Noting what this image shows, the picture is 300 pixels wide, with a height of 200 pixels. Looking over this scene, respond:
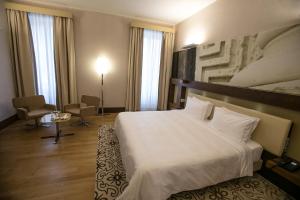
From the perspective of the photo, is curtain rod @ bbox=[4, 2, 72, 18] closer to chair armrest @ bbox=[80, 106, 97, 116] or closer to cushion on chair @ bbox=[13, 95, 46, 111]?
cushion on chair @ bbox=[13, 95, 46, 111]

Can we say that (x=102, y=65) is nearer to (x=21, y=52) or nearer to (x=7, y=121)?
(x=21, y=52)

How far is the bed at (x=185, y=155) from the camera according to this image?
146 cm

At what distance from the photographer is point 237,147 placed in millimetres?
1902

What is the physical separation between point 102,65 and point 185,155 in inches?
136

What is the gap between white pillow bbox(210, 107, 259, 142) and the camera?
6.71ft

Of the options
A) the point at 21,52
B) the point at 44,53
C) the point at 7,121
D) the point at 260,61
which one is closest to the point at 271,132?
Answer: the point at 260,61

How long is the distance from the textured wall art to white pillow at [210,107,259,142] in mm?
490

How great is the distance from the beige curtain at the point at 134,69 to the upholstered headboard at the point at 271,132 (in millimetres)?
3101

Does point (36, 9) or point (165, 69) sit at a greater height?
point (36, 9)

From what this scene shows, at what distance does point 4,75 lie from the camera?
340 centimetres

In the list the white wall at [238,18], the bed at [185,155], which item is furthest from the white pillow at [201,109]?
the white wall at [238,18]

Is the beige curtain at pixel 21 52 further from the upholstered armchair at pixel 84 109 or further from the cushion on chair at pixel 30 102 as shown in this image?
the upholstered armchair at pixel 84 109

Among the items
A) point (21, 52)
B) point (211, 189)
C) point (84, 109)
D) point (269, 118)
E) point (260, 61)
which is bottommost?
point (211, 189)

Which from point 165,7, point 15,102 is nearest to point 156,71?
point 165,7
